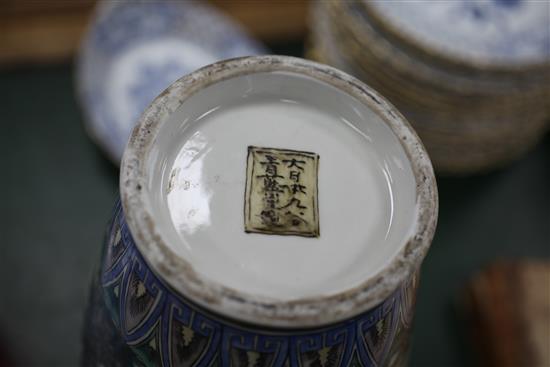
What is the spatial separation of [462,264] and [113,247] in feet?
2.58

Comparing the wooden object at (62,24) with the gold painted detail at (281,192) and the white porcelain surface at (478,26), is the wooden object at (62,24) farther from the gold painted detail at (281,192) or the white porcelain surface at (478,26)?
the gold painted detail at (281,192)

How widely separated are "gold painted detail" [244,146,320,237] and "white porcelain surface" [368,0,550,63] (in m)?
0.40

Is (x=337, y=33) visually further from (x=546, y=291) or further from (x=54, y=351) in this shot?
(x=54, y=351)

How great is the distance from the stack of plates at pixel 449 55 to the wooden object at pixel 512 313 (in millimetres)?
230

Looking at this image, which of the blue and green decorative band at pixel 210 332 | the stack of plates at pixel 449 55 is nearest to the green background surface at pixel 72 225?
the stack of plates at pixel 449 55

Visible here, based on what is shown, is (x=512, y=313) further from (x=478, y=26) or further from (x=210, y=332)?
(x=210, y=332)

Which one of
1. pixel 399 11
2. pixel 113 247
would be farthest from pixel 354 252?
pixel 399 11

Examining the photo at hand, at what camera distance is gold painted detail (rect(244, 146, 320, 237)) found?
Answer: 0.41 metres

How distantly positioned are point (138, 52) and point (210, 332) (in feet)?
2.96

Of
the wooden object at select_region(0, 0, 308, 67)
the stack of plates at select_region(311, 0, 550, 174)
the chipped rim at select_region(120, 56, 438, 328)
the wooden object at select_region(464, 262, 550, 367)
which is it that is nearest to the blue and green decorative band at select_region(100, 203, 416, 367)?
the chipped rim at select_region(120, 56, 438, 328)

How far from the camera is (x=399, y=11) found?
2.62 feet

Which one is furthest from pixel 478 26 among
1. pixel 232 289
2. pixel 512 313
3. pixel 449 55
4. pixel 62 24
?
pixel 62 24

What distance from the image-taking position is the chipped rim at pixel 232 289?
35 centimetres

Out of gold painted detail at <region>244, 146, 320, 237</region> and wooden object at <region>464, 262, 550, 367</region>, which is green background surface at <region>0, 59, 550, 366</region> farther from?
gold painted detail at <region>244, 146, 320, 237</region>
